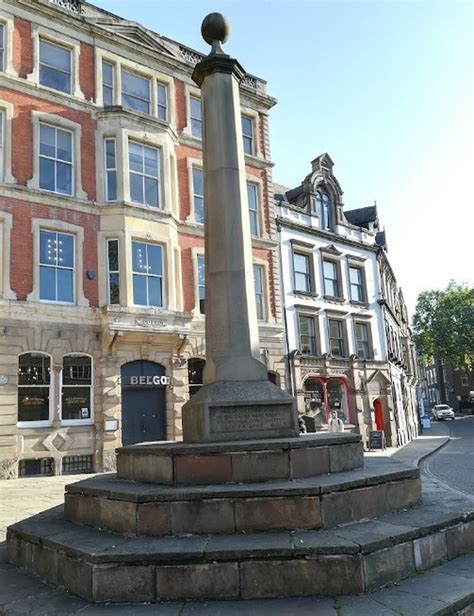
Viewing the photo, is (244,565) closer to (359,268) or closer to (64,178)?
(64,178)

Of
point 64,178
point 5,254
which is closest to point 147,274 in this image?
point 64,178

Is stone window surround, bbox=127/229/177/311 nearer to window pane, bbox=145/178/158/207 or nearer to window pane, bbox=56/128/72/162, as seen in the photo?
window pane, bbox=145/178/158/207

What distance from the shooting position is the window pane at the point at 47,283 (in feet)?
54.6

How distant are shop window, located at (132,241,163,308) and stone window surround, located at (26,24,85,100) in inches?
232

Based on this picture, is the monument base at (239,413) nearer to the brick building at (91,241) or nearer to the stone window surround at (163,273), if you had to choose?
the brick building at (91,241)

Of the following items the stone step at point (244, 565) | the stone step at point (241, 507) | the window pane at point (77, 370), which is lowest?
the stone step at point (244, 565)

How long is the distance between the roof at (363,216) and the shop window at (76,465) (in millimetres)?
23619

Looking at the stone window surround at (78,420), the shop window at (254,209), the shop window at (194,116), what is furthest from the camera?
the shop window at (254,209)

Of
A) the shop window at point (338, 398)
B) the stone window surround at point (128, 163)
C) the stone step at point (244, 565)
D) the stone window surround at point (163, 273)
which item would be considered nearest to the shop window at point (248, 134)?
the stone window surround at point (128, 163)

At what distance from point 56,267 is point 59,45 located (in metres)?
8.22

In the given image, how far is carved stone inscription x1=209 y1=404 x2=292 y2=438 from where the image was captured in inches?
250

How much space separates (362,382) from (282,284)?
7260 millimetres

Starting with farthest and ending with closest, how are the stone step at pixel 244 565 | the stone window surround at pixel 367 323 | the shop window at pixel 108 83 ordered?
the stone window surround at pixel 367 323
the shop window at pixel 108 83
the stone step at pixel 244 565

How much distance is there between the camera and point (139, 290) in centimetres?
1828
